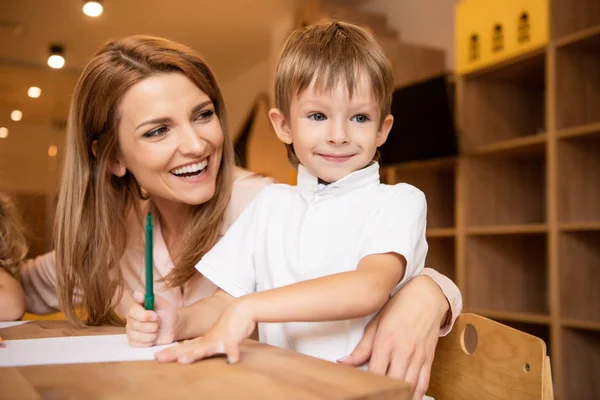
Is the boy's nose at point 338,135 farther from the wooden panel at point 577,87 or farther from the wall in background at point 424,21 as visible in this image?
the wall in background at point 424,21

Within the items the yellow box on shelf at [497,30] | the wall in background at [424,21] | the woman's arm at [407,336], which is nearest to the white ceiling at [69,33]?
the wall in background at [424,21]

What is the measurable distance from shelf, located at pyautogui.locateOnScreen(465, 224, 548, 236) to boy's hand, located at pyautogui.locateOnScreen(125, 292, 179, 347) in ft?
7.01

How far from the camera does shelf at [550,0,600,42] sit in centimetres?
269

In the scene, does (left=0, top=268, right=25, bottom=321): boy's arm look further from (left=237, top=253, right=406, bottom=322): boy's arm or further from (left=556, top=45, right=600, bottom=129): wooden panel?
(left=556, top=45, right=600, bottom=129): wooden panel

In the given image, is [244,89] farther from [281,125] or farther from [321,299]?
[321,299]

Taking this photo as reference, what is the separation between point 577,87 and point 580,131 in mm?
290

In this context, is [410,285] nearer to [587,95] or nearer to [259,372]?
[259,372]

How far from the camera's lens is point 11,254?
1.56 meters

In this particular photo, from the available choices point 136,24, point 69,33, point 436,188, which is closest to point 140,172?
point 436,188

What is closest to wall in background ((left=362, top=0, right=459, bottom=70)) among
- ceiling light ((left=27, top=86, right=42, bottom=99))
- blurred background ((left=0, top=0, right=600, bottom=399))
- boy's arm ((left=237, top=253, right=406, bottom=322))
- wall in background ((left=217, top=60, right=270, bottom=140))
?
blurred background ((left=0, top=0, right=600, bottom=399))

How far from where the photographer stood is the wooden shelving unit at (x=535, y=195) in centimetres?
262

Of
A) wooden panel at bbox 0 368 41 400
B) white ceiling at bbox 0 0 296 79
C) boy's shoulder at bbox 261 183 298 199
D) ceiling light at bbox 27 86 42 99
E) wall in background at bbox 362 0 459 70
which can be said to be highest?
white ceiling at bbox 0 0 296 79

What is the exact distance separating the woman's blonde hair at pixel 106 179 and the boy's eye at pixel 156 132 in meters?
0.10

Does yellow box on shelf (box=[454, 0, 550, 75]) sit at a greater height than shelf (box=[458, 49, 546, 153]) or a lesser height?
greater
